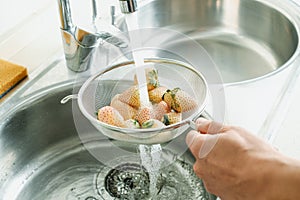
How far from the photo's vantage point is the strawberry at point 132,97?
109cm

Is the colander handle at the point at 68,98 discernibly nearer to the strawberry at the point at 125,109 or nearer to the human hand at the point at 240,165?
the strawberry at the point at 125,109

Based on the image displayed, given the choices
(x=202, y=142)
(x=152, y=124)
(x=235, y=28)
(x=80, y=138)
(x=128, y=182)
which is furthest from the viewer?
(x=235, y=28)

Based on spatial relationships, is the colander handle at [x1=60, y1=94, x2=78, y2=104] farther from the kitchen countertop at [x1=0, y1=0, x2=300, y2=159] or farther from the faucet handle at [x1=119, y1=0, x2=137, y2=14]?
the faucet handle at [x1=119, y1=0, x2=137, y2=14]

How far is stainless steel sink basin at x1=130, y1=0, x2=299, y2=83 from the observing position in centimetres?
152

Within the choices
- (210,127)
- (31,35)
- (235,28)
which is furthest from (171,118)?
(235,28)

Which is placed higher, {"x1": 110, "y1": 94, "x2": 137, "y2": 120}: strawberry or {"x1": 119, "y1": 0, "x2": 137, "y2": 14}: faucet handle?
{"x1": 119, "y1": 0, "x2": 137, "y2": 14}: faucet handle

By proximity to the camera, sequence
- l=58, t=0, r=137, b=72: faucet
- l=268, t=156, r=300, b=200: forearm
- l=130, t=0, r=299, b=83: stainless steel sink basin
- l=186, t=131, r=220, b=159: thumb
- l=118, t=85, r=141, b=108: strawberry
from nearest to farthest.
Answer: l=268, t=156, r=300, b=200: forearm < l=186, t=131, r=220, b=159: thumb < l=118, t=85, r=141, b=108: strawberry < l=58, t=0, r=137, b=72: faucet < l=130, t=0, r=299, b=83: stainless steel sink basin

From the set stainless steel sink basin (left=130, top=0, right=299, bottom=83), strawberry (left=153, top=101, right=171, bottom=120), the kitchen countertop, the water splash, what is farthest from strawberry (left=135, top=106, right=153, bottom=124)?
stainless steel sink basin (left=130, top=0, right=299, bottom=83)

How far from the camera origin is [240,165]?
33.4 inches

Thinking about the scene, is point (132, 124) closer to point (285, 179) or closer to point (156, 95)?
point (156, 95)

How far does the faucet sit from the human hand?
0.39 meters

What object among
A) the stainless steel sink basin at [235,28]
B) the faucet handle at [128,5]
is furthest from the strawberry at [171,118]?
the stainless steel sink basin at [235,28]

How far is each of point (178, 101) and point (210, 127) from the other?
0.52 feet

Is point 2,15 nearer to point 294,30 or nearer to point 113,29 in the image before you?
point 113,29
